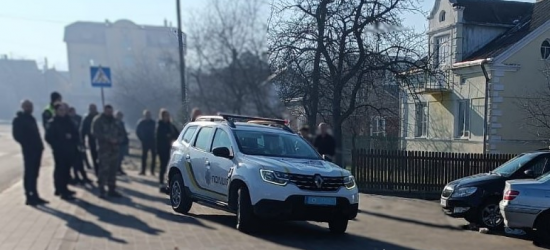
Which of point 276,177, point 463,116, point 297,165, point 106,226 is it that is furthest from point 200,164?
point 463,116

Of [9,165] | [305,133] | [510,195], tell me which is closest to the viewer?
[305,133]

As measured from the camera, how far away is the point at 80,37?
40719mm

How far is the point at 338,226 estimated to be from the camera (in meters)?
8.23

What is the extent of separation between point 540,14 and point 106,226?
7.25 metres

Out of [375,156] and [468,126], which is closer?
[468,126]

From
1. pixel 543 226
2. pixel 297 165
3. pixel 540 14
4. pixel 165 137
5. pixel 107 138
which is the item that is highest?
pixel 540 14

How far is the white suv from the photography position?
7035mm

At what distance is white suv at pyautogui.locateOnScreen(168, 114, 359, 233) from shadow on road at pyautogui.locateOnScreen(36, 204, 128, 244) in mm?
1201

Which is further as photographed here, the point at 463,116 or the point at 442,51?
the point at 442,51


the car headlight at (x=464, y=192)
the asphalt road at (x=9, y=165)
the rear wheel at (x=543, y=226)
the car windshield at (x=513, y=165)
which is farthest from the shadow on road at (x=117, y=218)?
the car windshield at (x=513, y=165)

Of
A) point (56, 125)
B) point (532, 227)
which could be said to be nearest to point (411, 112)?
point (532, 227)

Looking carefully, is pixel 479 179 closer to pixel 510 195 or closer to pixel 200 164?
pixel 510 195

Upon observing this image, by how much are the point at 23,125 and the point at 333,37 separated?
21.4ft

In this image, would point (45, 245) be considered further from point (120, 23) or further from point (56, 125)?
point (120, 23)
